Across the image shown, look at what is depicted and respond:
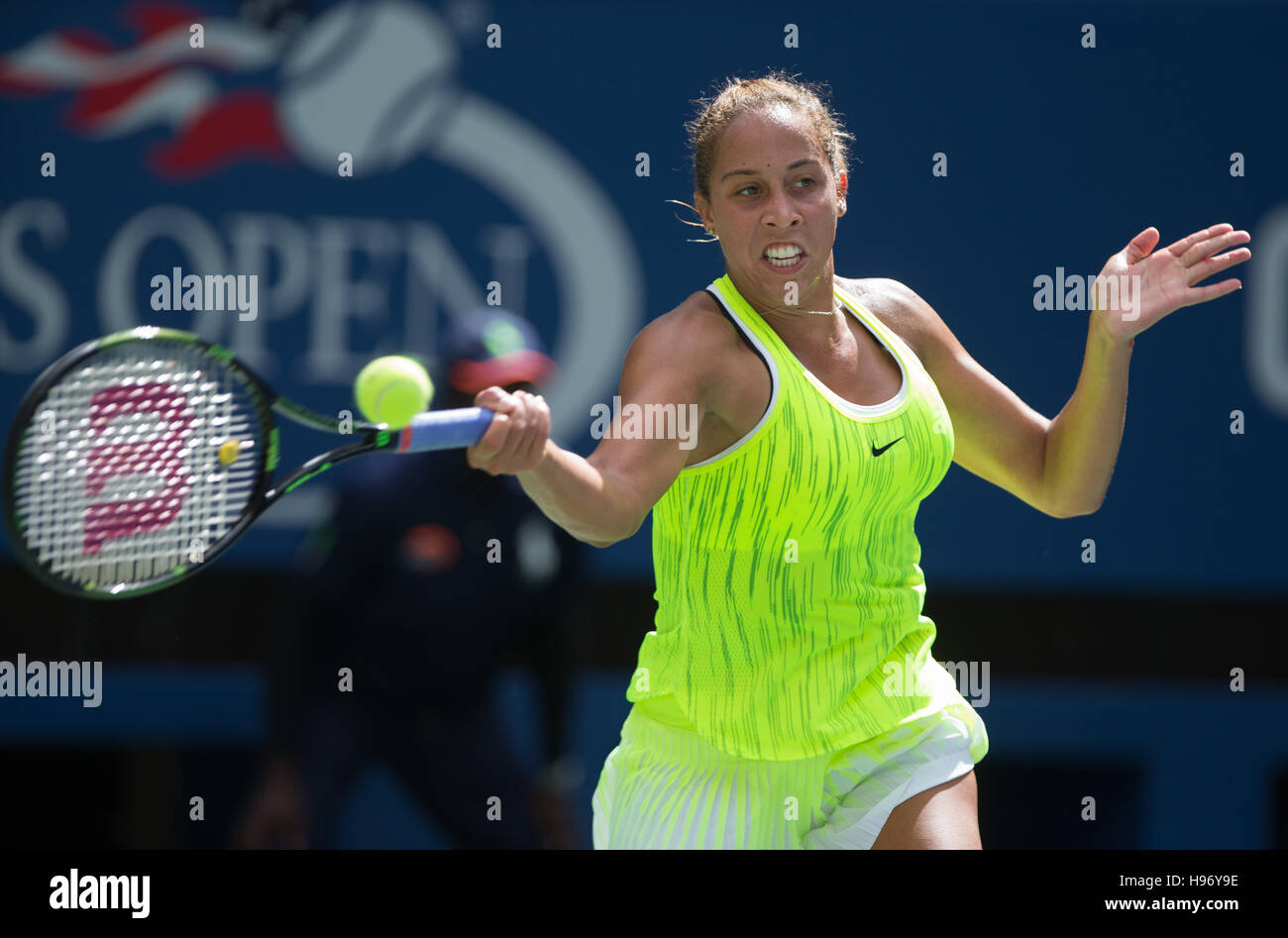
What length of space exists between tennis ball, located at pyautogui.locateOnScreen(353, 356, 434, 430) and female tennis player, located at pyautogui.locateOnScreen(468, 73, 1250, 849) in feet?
1.05

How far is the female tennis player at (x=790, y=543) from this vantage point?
237 centimetres

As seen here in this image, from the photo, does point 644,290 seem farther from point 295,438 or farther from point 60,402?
point 60,402

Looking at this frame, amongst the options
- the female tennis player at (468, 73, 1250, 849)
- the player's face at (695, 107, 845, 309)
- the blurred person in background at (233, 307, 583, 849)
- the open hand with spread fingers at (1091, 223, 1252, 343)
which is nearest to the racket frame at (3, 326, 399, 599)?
the female tennis player at (468, 73, 1250, 849)

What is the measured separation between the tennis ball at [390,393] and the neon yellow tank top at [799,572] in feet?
1.50

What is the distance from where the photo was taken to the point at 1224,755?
4.49m

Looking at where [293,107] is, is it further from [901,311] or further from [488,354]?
[901,311]

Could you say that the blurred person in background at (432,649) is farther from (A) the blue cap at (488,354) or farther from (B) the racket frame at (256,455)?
(B) the racket frame at (256,455)

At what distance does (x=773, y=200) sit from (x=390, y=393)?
0.67m

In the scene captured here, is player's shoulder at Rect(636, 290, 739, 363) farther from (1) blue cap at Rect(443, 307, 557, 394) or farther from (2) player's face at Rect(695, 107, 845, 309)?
(1) blue cap at Rect(443, 307, 557, 394)

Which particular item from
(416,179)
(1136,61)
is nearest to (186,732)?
(416,179)

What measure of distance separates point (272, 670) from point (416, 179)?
4.40 feet

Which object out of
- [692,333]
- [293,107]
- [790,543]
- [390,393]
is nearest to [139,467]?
[390,393]

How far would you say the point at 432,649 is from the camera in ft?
13.1

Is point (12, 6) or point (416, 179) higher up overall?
point (12, 6)
